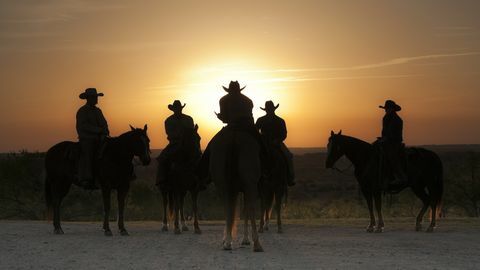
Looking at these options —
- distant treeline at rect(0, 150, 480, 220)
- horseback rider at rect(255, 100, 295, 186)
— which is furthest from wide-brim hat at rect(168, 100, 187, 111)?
distant treeline at rect(0, 150, 480, 220)

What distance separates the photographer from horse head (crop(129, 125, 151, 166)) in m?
16.7

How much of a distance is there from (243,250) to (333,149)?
19.1 ft

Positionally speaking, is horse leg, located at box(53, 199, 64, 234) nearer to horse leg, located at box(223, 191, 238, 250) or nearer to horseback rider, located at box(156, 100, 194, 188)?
horseback rider, located at box(156, 100, 194, 188)

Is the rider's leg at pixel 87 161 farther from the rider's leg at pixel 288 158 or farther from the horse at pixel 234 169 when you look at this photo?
the rider's leg at pixel 288 158

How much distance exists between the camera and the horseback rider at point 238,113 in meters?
13.5

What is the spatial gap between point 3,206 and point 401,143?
23.4 meters

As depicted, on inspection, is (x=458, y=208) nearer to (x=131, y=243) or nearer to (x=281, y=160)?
(x=281, y=160)

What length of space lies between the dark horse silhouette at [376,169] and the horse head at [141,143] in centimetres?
465

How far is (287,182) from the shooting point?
59.8 feet

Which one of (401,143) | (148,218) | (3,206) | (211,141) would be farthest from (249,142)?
(3,206)

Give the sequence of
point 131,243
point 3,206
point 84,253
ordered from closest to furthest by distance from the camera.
→ point 84,253
point 131,243
point 3,206

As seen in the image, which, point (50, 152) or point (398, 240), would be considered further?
point (50, 152)

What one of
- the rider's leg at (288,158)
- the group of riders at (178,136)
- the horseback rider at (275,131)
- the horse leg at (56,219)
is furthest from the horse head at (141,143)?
the rider's leg at (288,158)

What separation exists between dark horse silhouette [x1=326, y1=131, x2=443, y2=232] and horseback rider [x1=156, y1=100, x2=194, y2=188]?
12.4 feet
